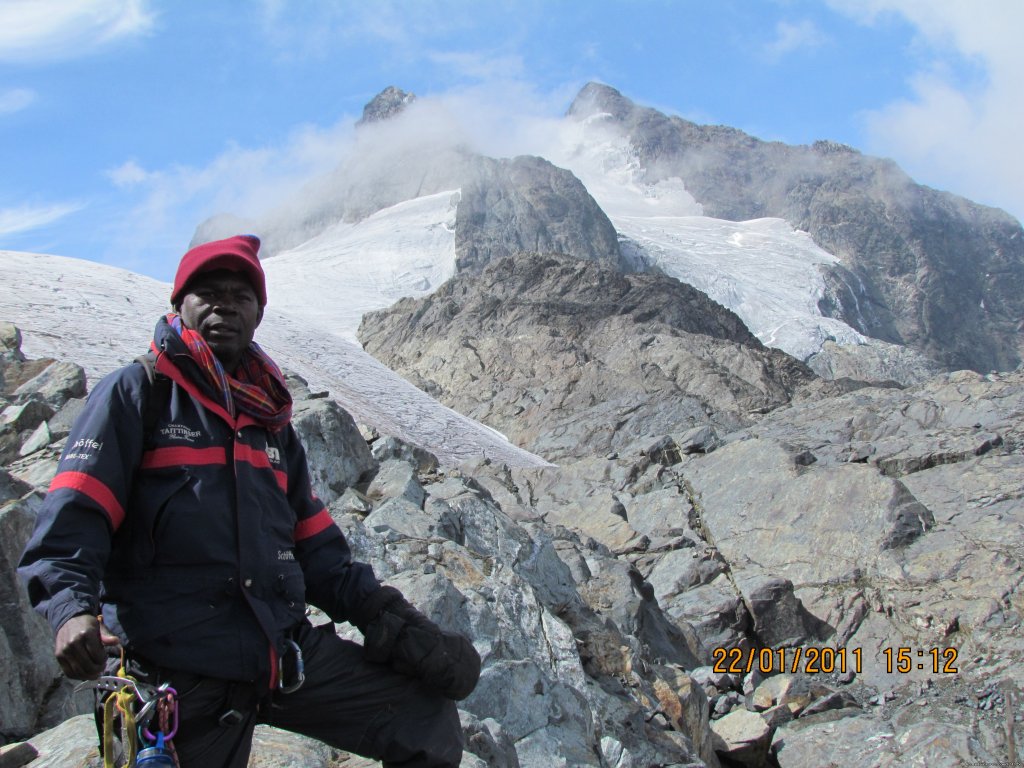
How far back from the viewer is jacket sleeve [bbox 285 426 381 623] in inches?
152

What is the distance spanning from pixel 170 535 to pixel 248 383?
70 cm

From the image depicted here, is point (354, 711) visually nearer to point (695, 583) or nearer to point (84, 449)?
point (84, 449)

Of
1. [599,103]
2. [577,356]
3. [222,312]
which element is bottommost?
[577,356]

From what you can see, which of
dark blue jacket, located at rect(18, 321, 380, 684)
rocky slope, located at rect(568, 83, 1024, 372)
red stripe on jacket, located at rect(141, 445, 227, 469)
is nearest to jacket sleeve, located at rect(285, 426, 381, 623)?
dark blue jacket, located at rect(18, 321, 380, 684)

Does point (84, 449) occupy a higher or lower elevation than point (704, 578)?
higher

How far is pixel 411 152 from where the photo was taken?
103312 millimetres

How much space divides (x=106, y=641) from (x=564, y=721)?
13.0 ft

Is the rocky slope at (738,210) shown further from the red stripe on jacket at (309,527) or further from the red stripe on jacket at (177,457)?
the red stripe on jacket at (177,457)

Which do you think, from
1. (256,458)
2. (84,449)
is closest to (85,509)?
(84,449)

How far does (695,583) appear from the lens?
50.4 ft

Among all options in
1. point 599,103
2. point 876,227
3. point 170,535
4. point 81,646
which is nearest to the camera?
point 81,646

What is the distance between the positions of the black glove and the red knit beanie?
137 cm

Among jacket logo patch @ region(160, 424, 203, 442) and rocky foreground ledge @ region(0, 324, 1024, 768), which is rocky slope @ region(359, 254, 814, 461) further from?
jacket logo patch @ region(160, 424, 203, 442)

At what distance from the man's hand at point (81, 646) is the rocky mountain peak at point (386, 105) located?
14317 centimetres
